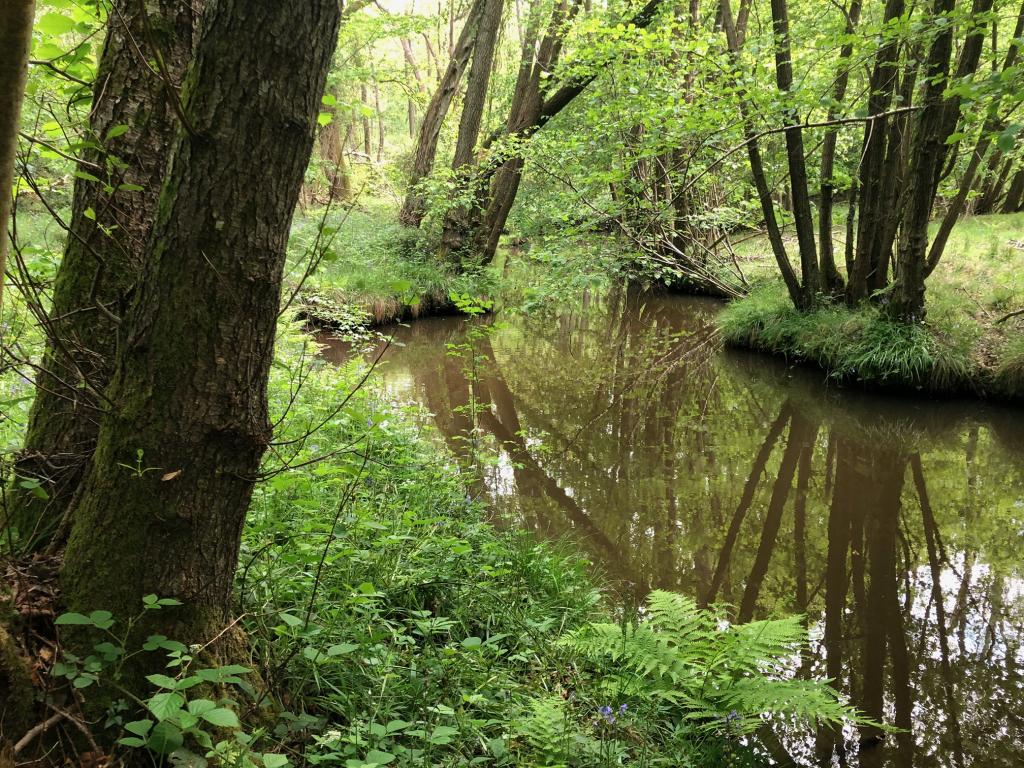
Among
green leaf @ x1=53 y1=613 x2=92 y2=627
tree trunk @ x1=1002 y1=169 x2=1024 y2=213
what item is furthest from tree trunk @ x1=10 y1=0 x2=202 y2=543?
tree trunk @ x1=1002 y1=169 x2=1024 y2=213

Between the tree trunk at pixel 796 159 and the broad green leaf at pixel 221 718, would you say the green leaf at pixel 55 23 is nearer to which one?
the broad green leaf at pixel 221 718

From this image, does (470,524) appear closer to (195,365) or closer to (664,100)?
(195,365)

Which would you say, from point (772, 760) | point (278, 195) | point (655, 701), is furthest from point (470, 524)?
point (278, 195)

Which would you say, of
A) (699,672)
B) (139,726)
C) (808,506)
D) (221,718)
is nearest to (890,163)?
(808,506)

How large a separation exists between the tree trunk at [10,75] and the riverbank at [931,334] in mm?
8883

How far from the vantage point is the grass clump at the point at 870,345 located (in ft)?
25.7

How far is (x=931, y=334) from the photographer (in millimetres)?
8086

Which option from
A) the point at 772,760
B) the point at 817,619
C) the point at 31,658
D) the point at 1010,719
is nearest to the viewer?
the point at 31,658

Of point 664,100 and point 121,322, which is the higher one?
point 664,100

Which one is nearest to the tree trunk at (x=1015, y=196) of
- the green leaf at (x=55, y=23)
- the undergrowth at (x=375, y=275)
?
the undergrowth at (x=375, y=275)

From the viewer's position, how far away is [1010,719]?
3.09 m

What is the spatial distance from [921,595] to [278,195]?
4.43 metres

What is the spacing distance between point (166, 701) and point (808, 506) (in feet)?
17.0

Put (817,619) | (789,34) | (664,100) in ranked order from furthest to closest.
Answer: (789,34)
(664,100)
(817,619)
